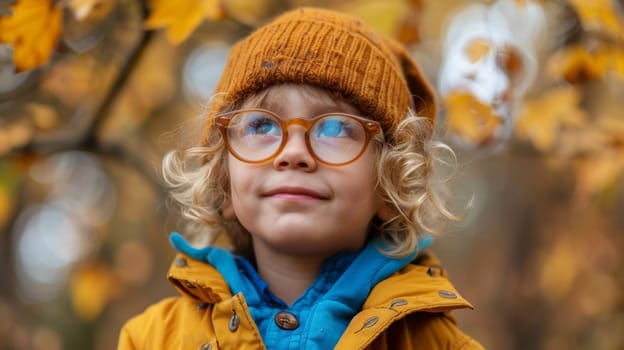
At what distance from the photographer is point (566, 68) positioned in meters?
3.19

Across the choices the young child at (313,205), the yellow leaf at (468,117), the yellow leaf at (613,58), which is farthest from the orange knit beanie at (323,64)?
the yellow leaf at (613,58)

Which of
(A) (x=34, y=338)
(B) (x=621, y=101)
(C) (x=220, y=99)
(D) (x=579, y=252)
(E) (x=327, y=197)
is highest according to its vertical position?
(C) (x=220, y=99)

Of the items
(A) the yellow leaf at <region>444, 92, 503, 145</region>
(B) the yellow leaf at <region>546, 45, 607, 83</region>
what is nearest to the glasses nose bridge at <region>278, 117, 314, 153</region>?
(A) the yellow leaf at <region>444, 92, 503, 145</region>

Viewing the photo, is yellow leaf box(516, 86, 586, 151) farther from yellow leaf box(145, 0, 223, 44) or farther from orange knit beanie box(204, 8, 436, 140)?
yellow leaf box(145, 0, 223, 44)

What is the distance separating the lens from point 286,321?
197cm

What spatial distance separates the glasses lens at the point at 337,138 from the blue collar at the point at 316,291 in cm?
34

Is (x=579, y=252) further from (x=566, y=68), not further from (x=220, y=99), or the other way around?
(x=220, y=99)

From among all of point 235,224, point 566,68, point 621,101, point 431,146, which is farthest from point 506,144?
point 621,101

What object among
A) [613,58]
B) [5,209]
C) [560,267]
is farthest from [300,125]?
[5,209]

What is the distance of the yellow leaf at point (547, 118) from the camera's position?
11.0ft

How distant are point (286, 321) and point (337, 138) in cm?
54

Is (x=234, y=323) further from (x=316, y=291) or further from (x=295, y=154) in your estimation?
(x=295, y=154)

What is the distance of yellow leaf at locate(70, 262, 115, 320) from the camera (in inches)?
235

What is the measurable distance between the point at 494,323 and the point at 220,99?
5.22 metres
